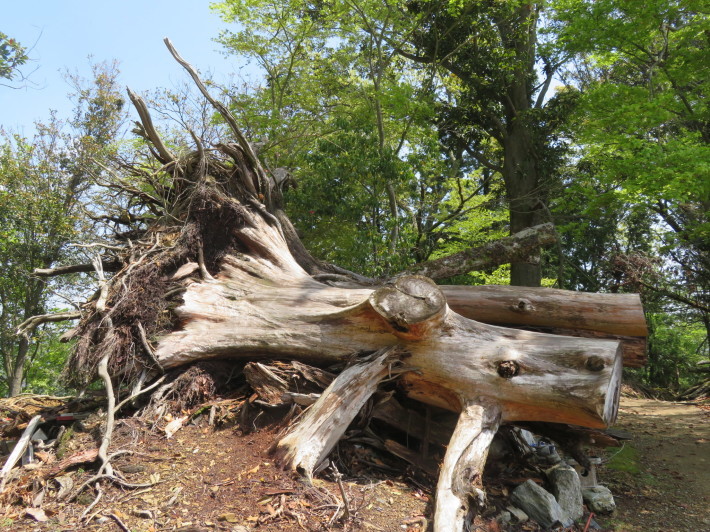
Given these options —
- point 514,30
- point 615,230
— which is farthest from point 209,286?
point 615,230

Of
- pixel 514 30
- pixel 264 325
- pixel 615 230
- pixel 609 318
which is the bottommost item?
pixel 264 325

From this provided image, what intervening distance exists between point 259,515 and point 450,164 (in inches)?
500

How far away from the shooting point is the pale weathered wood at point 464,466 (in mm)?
3426

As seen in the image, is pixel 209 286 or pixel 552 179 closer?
pixel 209 286

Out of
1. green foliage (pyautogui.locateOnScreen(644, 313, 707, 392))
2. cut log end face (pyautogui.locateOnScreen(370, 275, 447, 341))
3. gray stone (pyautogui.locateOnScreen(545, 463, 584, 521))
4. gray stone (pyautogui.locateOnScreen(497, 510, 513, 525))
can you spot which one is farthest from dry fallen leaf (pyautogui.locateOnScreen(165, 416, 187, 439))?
green foliage (pyautogui.locateOnScreen(644, 313, 707, 392))

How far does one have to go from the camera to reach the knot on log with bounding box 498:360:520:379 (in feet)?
14.2

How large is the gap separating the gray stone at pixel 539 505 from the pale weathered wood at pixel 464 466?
55 centimetres

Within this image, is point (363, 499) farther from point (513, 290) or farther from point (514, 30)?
point (514, 30)

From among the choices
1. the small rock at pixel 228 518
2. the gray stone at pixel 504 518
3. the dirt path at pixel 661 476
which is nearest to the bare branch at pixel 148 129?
the small rock at pixel 228 518

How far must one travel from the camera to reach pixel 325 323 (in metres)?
5.24

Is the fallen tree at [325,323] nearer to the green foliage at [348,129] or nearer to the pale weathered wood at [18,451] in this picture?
the pale weathered wood at [18,451]

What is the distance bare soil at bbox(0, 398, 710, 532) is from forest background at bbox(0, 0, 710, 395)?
8.75ft

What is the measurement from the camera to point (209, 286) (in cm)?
620

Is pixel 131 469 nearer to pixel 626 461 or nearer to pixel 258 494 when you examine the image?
pixel 258 494
